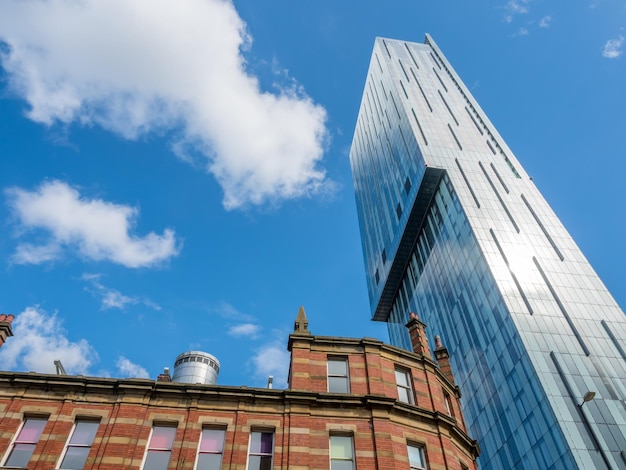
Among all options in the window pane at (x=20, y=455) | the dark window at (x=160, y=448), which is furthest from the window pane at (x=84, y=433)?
the dark window at (x=160, y=448)

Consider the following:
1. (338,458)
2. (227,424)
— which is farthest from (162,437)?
(338,458)

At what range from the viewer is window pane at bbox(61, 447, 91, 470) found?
63.0ft

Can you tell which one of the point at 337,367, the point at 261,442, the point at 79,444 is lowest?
the point at 79,444

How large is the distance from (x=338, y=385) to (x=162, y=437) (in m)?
8.35

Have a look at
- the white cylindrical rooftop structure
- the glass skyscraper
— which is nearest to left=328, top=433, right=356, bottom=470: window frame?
the white cylindrical rooftop structure

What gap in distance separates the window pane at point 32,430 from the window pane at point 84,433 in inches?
57.6

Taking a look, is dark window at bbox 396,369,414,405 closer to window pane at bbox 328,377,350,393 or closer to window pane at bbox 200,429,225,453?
A: window pane at bbox 328,377,350,393

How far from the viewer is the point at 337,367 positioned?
23641 mm

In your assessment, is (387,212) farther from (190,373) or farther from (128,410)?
(128,410)

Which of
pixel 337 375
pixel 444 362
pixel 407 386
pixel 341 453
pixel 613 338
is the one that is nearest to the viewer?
pixel 341 453

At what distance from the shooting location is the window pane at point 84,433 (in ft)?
65.5

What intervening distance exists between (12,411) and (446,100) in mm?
106079

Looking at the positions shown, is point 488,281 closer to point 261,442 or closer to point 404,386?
point 404,386

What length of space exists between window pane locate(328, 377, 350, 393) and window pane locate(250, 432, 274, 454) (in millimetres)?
3713
